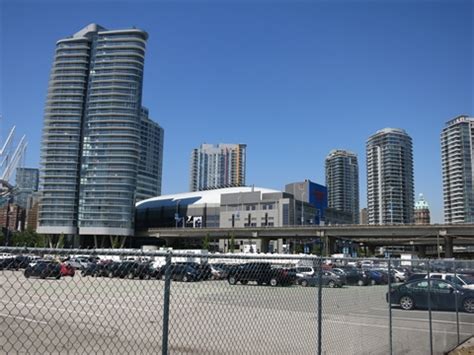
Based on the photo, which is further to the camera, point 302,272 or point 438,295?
point 438,295

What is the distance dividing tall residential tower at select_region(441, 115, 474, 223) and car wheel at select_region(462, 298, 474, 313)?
16152cm

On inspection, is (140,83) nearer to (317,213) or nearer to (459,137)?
(317,213)

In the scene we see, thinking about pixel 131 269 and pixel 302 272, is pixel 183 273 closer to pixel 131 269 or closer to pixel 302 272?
pixel 131 269

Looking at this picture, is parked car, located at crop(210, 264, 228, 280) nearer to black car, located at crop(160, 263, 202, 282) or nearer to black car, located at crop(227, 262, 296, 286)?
black car, located at crop(227, 262, 296, 286)

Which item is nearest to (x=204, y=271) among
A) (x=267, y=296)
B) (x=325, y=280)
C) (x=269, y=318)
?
(x=267, y=296)

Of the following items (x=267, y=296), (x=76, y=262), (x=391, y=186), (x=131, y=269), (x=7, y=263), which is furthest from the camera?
(x=391, y=186)

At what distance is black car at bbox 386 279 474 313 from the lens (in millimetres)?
10398

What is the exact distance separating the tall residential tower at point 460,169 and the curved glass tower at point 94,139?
352ft

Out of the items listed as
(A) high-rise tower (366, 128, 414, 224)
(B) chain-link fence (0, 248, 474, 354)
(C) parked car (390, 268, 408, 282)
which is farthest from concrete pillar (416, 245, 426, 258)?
(C) parked car (390, 268, 408, 282)

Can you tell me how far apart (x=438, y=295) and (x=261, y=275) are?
6319mm

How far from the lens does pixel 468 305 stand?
11.4 meters

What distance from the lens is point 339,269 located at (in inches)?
338

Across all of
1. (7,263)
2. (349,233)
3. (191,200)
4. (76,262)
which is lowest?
(76,262)

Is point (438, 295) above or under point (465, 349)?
above
